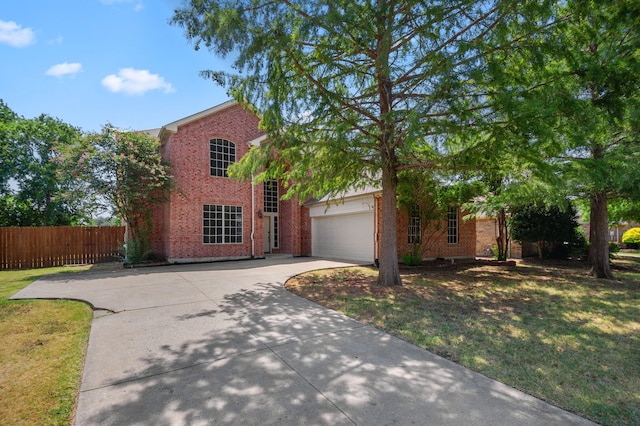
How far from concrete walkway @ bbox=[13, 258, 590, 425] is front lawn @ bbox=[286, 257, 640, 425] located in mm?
390

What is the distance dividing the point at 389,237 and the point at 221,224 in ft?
31.8

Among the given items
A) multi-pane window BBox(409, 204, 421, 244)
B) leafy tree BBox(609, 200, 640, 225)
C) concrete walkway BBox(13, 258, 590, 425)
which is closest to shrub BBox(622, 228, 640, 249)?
leafy tree BBox(609, 200, 640, 225)

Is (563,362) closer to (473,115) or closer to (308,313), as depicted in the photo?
(308,313)

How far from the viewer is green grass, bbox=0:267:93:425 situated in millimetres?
2961

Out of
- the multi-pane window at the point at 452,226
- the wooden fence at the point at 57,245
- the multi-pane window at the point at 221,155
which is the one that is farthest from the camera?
the multi-pane window at the point at 452,226

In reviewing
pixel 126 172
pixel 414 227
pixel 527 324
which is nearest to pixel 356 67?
pixel 527 324

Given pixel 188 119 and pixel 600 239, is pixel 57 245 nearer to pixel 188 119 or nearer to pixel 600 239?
pixel 188 119

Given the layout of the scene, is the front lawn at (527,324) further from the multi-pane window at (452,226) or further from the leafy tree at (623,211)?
the multi-pane window at (452,226)

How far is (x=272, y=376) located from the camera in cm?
360

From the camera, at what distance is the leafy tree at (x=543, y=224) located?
607 inches

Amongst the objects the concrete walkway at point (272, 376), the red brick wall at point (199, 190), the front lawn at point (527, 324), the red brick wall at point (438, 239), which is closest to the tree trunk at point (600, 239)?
the front lawn at point (527, 324)

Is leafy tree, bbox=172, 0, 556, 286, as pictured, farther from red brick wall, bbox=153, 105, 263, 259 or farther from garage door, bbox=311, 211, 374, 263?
red brick wall, bbox=153, 105, 263, 259

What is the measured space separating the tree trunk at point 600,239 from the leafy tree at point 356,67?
6479 mm

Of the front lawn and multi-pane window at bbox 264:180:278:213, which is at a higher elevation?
multi-pane window at bbox 264:180:278:213
